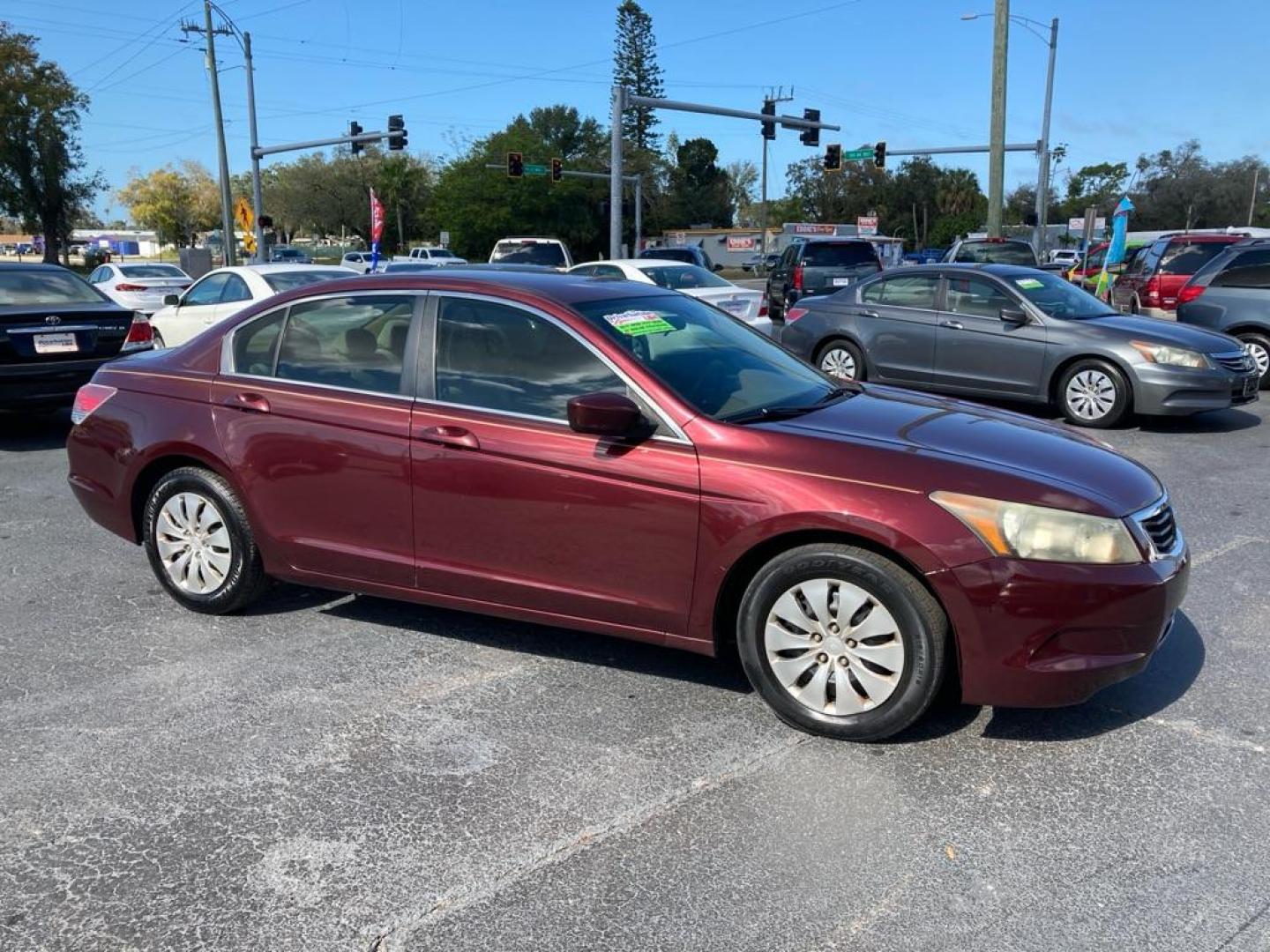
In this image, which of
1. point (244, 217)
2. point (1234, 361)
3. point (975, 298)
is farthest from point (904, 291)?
point (244, 217)

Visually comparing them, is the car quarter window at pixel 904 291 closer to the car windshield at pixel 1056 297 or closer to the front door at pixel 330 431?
the car windshield at pixel 1056 297

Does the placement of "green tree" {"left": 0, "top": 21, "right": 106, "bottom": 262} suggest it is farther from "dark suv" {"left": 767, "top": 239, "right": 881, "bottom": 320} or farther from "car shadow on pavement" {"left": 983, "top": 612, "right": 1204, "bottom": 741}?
"car shadow on pavement" {"left": 983, "top": 612, "right": 1204, "bottom": 741}

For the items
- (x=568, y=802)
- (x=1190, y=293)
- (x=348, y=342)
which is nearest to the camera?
(x=568, y=802)

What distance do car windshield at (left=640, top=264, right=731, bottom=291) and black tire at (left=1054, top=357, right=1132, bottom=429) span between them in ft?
18.6

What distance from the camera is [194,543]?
4.92m

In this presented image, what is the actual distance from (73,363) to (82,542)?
3377 mm

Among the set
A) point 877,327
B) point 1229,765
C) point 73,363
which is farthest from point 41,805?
point 877,327

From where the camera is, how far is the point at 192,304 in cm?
1221

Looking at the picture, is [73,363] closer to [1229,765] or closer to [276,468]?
[276,468]

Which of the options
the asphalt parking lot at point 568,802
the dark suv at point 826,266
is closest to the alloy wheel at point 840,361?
the asphalt parking lot at point 568,802

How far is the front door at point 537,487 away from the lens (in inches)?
150

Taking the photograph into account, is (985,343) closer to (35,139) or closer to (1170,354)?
(1170,354)

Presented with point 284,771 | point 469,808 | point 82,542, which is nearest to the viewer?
point 469,808

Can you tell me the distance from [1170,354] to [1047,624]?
284 inches
